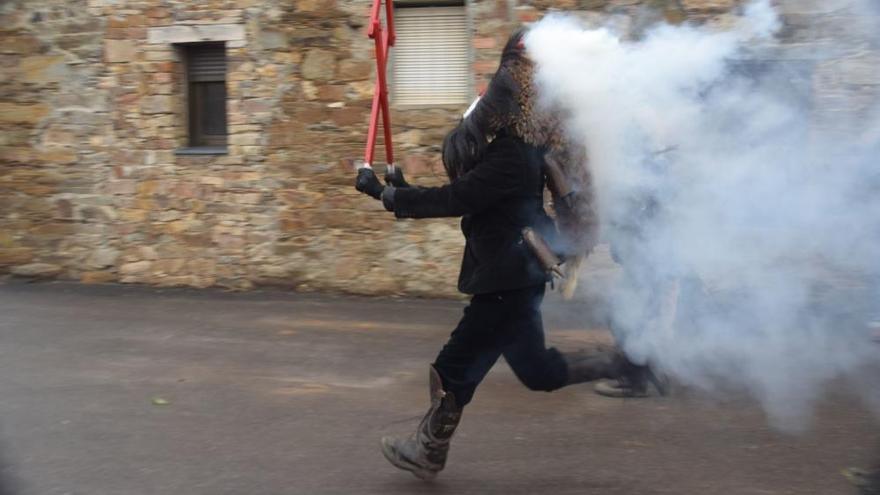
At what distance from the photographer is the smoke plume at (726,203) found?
14.5ft

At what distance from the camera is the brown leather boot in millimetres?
4008

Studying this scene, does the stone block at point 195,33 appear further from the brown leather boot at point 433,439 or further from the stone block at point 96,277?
the brown leather boot at point 433,439

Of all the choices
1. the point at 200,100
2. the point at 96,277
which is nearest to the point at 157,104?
the point at 200,100

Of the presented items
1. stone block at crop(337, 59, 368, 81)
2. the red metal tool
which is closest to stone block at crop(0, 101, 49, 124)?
stone block at crop(337, 59, 368, 81)

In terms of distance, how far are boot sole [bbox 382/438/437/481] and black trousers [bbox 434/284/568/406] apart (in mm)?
361

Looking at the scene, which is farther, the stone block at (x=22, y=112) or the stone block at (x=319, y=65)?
the stone block at (x=22, y=112)

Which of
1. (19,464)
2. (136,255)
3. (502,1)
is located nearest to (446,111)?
(502,1)

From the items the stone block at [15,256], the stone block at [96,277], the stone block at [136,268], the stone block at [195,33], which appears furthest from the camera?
the stone block at [15,256]

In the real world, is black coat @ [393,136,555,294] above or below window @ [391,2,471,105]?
below

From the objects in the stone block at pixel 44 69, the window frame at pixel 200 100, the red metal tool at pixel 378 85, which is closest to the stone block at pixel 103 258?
the window frame at pixel 200 100

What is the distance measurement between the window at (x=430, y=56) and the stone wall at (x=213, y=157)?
248 mm

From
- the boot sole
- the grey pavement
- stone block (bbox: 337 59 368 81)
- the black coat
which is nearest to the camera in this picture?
the black coat

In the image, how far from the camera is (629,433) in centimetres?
480

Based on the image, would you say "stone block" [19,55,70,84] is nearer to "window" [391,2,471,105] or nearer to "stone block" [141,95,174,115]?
"stone block" [141,95,174,115]
